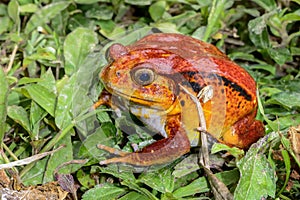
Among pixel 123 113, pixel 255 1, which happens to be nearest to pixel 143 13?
pixel 255 1

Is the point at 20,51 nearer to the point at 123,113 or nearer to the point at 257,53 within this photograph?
the point at 123,113

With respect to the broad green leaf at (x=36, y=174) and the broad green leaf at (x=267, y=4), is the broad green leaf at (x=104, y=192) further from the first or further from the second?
the broad green leaf at (x=267, y=4)

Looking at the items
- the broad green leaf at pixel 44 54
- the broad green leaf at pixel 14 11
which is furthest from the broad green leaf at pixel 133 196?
the broad green leaf at pixel 14 11

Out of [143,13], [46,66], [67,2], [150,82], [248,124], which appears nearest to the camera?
[150,82]

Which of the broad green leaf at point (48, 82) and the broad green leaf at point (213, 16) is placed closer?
the broad green leaf at point (48, 82)

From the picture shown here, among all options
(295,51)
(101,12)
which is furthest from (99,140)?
(295,51)

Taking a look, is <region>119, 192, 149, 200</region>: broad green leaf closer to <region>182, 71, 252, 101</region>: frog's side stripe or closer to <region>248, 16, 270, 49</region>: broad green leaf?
<region>182, 71, 252, 101</region>: frog's side stripe
